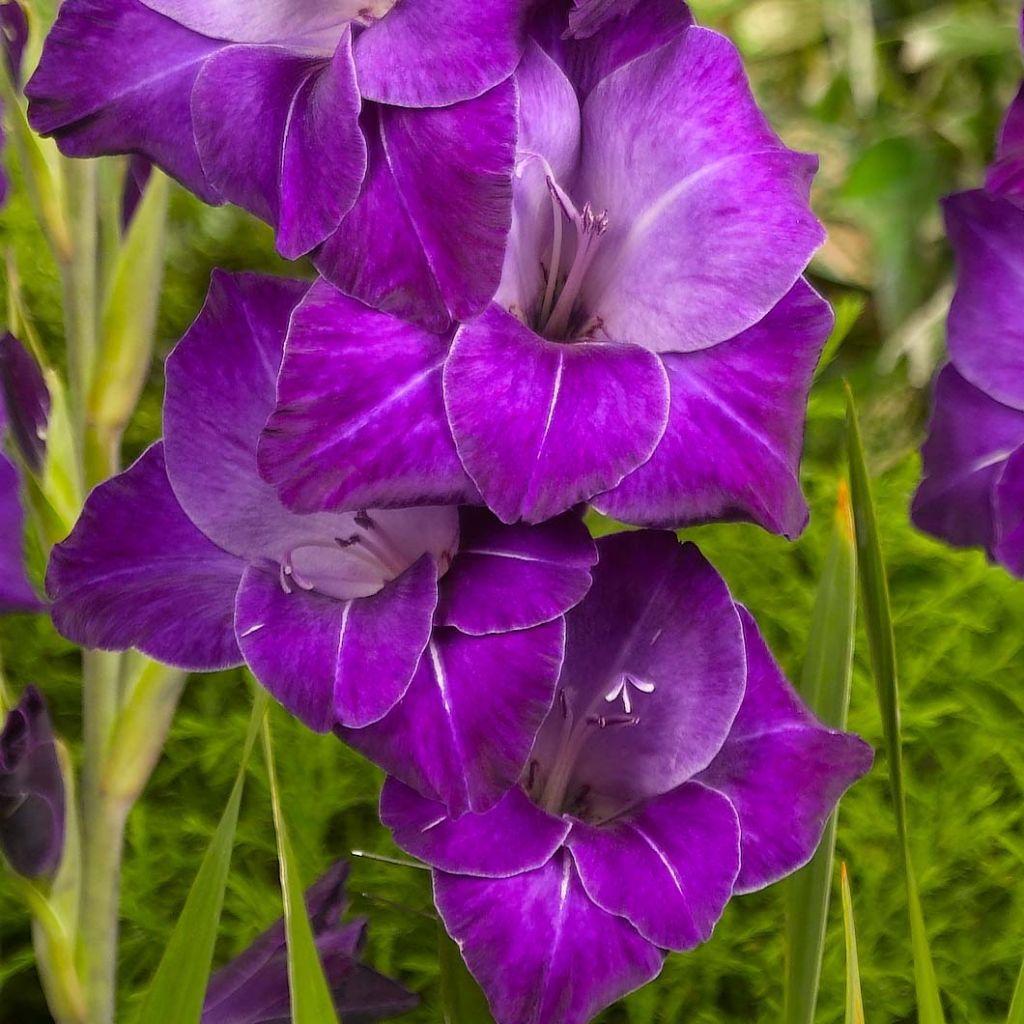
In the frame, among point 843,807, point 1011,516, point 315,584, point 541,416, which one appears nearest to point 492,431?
point 541,416

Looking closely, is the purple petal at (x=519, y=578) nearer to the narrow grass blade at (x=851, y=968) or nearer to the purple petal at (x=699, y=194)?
the purple petal at (x=699, y=194)

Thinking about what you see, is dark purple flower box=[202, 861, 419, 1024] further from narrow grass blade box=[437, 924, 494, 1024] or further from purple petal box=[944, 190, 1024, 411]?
purple petal box=[944, 190, 1024, 411]

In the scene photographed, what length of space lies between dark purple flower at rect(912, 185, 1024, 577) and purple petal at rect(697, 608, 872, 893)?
13 centimetres

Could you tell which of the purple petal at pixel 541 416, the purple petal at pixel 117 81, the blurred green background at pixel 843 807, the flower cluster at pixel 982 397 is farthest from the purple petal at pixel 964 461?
the blurred green background at pixel 843 807

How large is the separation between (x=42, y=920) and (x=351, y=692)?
28 centimetres

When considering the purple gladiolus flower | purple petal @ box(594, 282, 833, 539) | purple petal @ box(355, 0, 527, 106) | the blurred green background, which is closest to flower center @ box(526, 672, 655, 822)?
the purple gladiolus flower

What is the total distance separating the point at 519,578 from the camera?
0.44 metres

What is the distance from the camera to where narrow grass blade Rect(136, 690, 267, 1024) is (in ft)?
1.61

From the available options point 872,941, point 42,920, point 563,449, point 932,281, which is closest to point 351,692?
point 563,449

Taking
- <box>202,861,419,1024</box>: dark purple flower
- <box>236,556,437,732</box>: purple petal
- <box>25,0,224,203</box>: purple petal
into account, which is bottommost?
<box>202,861,419,1024</box>: dark purple flower

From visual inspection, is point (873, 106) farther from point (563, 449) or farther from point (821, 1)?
point (563, 449)

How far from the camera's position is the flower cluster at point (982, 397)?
60 cm

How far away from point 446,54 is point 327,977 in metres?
0.44

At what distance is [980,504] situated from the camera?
629mm
